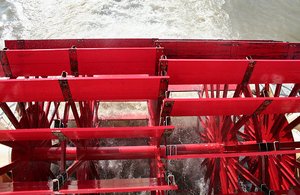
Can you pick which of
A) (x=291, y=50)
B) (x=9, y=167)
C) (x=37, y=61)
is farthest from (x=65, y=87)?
(x=291, y=50)

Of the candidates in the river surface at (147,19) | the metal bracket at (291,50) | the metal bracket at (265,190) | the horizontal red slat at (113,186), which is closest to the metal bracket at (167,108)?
the horizontal red slat at (113,186)

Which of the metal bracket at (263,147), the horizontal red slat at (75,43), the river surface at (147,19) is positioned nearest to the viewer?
the metal bracket at (263,147)

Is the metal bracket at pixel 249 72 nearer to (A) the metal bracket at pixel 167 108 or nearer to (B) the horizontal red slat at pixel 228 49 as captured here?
(B) the horizontal red slat at pixel 228 49

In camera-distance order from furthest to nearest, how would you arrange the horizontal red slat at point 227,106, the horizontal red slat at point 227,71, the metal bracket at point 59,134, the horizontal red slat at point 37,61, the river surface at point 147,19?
1. the river surface at point 147,19
2. the horizontal red slat at point 37,61
3. the horizontal red slat at point 227,71
4. the horizontal red slat at point 227,106
5. the metal bracket at point 59,134

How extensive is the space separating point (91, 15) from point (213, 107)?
13.7 feet

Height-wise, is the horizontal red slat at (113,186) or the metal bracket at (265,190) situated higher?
the horizontal red slat at (113,186)

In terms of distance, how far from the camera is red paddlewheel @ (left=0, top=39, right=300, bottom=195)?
301 centimetres

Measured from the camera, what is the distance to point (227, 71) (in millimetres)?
3324

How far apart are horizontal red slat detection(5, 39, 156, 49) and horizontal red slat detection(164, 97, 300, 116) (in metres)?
0.93

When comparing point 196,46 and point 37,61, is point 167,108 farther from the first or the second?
point 37,61

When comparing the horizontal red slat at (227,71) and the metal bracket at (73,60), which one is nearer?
the horizontal red slat at (227,71)

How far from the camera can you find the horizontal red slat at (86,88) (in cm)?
294

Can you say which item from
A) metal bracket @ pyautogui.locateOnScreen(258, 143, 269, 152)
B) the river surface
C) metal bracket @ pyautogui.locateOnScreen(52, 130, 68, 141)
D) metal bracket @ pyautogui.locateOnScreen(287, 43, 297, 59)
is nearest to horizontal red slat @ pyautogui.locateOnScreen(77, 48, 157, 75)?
metal bracket @ pyautogui.locateOnScreen(52, 130, 68, 141)

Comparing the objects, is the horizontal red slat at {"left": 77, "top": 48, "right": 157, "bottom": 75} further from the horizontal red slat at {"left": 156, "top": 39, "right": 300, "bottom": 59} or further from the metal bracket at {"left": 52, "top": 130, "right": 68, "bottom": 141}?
the metal bracket at {"left": 52, "top": 130, "right": 68, "bottom": 141}
